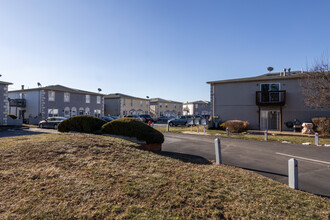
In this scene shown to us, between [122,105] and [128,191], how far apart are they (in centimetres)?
4381

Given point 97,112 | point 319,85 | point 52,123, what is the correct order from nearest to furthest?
point 319,85
point 52,123
point 97,112

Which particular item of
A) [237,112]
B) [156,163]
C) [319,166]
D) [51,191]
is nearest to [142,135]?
[156,163]

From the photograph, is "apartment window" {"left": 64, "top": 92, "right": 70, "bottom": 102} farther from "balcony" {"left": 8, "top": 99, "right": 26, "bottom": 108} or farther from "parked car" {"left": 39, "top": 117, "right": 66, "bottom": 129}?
"parked car" {"left": 39, "top": 117, "right": 66, "bottom": 129}

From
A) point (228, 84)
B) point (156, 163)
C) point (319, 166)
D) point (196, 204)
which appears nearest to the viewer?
point (196, 204)

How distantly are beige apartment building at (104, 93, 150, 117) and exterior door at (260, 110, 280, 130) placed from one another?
31.6 meters

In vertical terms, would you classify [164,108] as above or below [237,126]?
above

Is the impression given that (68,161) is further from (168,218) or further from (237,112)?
(237,112)

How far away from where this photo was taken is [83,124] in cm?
992

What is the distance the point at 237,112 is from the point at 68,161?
70.0ft

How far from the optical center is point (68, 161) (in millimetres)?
5227

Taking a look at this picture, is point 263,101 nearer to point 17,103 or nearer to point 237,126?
point 237,126


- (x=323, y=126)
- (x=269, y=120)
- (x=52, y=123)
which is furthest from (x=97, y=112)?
(x=323, y=126)

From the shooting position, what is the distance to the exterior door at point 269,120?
22.0 meters

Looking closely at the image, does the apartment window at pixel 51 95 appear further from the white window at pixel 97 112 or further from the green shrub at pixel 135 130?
the green shrub at pixel 135 130
